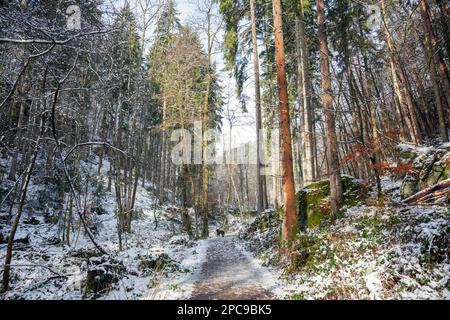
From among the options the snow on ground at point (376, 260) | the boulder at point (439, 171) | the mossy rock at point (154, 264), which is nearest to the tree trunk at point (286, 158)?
the snow on ground at point (376, 260)

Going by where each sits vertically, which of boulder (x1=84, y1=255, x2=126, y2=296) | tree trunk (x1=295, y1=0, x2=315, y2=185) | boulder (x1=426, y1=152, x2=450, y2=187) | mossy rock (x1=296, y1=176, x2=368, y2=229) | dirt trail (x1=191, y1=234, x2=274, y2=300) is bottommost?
dirt trail (x1=191, y1=234, x2=274, y2=300)

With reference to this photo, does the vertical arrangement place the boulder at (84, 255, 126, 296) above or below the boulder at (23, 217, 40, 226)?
below

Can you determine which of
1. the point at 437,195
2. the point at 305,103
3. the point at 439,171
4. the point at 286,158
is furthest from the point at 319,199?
the point at 305,103

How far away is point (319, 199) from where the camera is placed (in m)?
9.67

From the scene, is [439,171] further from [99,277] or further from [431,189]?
[99,277]

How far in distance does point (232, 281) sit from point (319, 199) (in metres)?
4.72

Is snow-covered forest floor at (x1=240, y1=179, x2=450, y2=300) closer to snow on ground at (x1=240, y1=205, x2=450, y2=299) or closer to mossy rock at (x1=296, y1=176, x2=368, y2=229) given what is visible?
snow on ground at (x1=240, y1=205, x2=450, y2=299)

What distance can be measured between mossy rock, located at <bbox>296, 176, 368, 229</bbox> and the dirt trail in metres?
2.53

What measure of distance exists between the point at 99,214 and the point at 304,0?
18.0 meters

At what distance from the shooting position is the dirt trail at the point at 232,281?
213 inches

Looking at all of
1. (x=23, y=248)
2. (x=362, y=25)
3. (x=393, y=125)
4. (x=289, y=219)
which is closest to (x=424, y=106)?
(x=393, y=125)

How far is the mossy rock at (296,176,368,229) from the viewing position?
909cm

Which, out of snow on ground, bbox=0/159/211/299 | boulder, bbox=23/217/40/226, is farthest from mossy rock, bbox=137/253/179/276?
boulder, bbox=23/217/40/226

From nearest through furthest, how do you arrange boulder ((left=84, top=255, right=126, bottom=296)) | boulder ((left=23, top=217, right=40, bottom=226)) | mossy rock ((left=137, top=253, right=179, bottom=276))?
1. boulder ((left=84, top=255, right=126, bottom=296))
2. mossy rock ((left=137, top=253, right=179, bottom=276))
3. boulder ((left=23, top=217, right=40, bottom=226))
